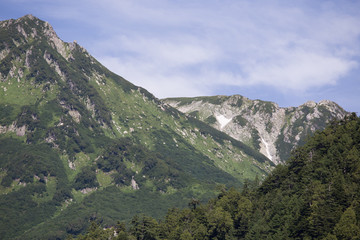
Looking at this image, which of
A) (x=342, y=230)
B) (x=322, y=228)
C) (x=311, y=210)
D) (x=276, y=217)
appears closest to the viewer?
(x=342, y=230)

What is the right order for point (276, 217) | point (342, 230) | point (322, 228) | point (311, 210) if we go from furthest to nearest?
1. point (276, 217)
2. point (311, 210)
3. point (322, 228)
4. point (342, 230)

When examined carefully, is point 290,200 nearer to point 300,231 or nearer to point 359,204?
point 300,231

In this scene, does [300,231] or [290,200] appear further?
[290,200]

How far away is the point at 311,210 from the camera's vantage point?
566 ft

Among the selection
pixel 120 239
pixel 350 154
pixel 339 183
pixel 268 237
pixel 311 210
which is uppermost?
pixel 350 154

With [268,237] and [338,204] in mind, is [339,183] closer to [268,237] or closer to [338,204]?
[338,204]

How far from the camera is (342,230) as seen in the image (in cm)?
15150

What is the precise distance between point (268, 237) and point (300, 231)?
14.4 metres

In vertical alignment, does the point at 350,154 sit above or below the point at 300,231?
above

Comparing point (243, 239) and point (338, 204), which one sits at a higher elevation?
point (338, 204)

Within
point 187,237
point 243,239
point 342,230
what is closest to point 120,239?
point 187,237

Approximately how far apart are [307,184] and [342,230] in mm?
48216

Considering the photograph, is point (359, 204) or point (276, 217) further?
point (276, 217)

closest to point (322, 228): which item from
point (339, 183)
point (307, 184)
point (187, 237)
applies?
point (339, 183)
